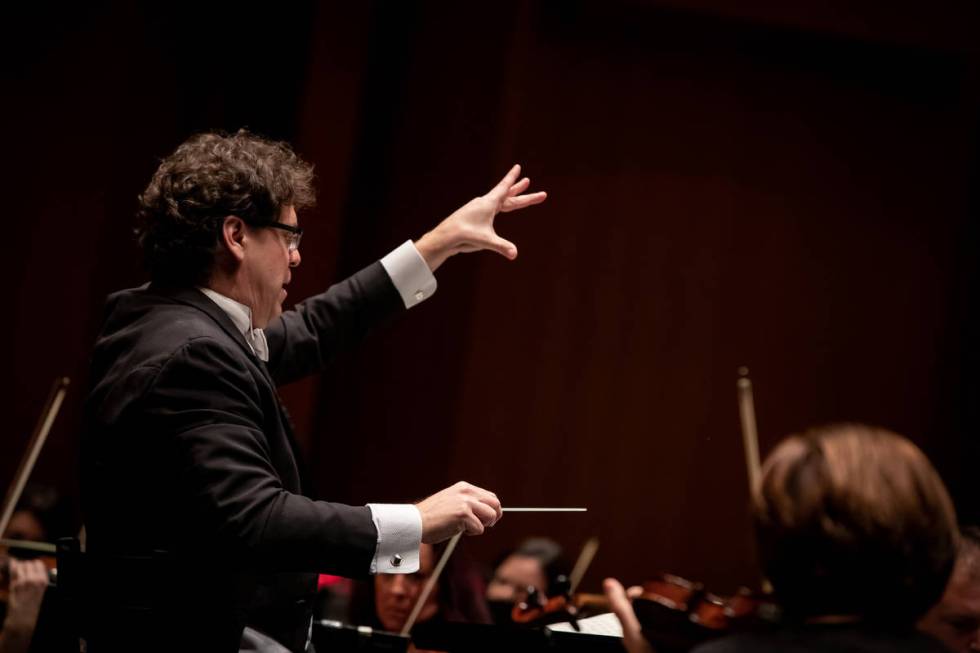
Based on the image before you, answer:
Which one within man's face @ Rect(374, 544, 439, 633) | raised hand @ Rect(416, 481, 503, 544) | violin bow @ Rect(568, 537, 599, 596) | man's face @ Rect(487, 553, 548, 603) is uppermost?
raised hand @ Rect(416, 481, 503, 544)

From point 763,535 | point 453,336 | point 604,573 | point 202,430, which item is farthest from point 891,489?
point 604,573

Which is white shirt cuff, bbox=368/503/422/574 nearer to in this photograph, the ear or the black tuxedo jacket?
the black tuxedo jacket

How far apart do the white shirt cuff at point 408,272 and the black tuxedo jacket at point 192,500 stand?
622mm

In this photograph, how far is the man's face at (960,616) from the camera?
2.44 metres

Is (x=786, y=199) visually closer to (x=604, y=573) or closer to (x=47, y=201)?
(x=604, y=573)

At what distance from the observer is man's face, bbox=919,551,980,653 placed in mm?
2438

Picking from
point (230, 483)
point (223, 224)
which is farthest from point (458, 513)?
point (223, 224)

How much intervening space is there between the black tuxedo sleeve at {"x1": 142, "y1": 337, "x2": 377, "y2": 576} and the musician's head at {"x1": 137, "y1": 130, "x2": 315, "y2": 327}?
21 cm

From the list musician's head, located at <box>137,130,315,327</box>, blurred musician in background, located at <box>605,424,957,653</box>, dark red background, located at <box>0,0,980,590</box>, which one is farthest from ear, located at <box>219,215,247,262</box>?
dark red background, located at <box>0,0,980,590</box>

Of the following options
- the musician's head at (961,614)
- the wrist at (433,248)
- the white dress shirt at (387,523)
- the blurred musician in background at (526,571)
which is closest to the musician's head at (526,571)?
the blurred musician in background at (526,571)

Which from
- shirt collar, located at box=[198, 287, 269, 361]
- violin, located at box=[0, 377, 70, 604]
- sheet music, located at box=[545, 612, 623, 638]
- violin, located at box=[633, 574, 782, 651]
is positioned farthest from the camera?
violin, located at box=[0, 377, 70, 604]

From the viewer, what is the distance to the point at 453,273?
14.4 ft

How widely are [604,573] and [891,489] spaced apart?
3.59m

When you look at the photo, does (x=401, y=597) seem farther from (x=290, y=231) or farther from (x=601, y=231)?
(x=601, y=231)
